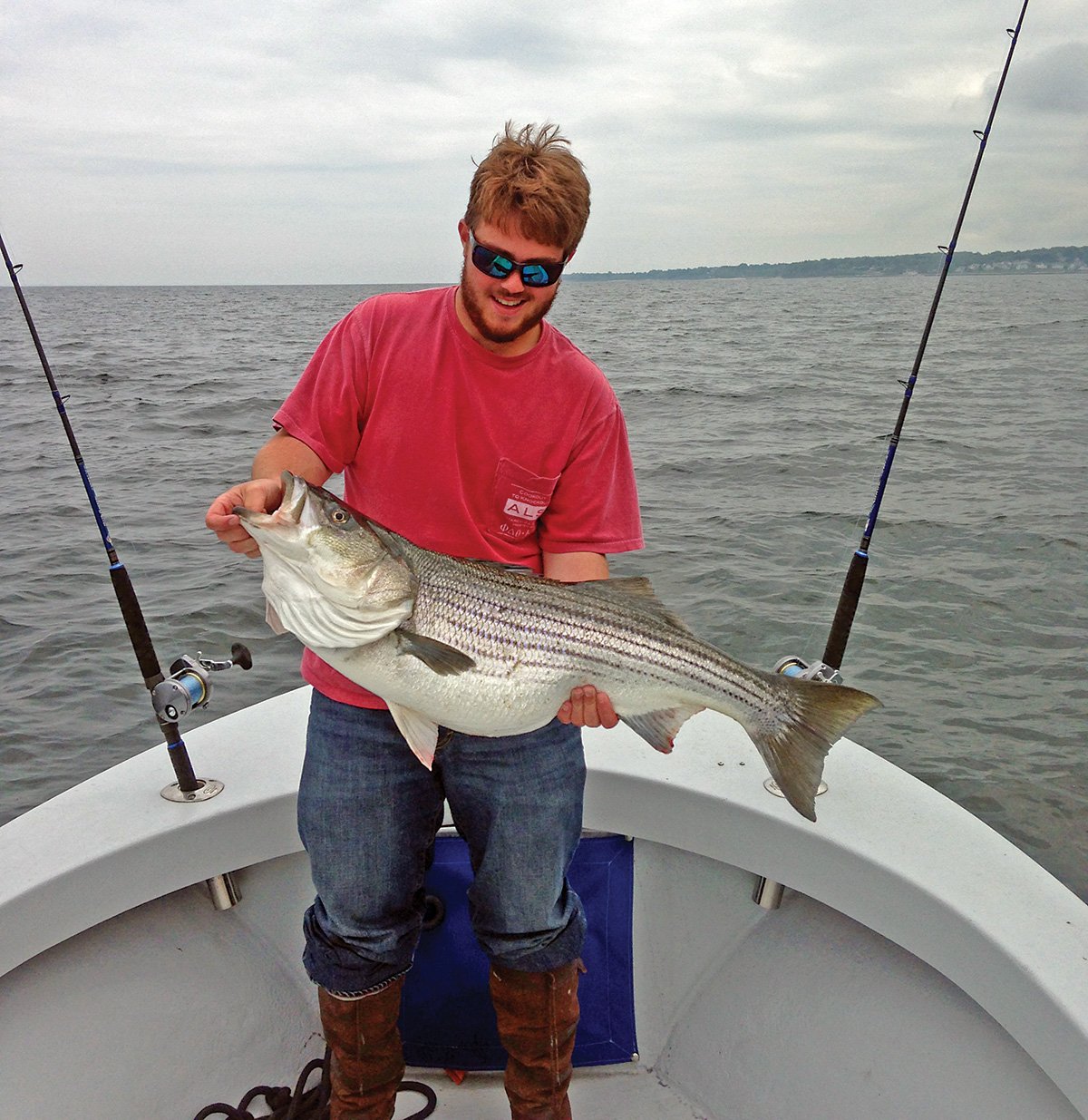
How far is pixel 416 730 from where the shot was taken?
2500 millimetres

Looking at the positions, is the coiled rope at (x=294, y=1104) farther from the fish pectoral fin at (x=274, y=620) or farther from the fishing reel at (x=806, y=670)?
the fishing reel at (x=806, y=670)

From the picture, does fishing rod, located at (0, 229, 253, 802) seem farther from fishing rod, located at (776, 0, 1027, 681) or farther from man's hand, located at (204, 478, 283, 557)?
fishing rod, located at (776, 0, 1027, 681)

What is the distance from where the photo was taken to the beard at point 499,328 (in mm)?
2617

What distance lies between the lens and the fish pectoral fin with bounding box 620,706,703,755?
2.79 m

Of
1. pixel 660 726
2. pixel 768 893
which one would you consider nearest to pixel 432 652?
pixel 660 726

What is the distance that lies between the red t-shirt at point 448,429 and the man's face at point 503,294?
84 mm

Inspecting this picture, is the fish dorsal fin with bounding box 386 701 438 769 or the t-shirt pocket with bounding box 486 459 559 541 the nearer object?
the fish dorsal fin with bounding box 386 701 438 769

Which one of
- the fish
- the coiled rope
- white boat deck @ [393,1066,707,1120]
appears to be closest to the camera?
the fish

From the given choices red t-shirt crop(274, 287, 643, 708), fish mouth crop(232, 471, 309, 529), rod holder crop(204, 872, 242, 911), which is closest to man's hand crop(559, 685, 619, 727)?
red t-shirt crop(274, 287, 643, 708)

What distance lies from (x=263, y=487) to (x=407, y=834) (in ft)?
3.51

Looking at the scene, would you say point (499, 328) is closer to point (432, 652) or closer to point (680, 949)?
point (432, 652)

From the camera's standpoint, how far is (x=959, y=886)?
8.75ft

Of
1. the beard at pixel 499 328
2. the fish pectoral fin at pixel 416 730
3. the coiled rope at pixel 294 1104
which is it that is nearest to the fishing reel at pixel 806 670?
the fish pectoral fin at pixel 416 730

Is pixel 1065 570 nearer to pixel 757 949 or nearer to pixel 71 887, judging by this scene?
pixel 757 949
